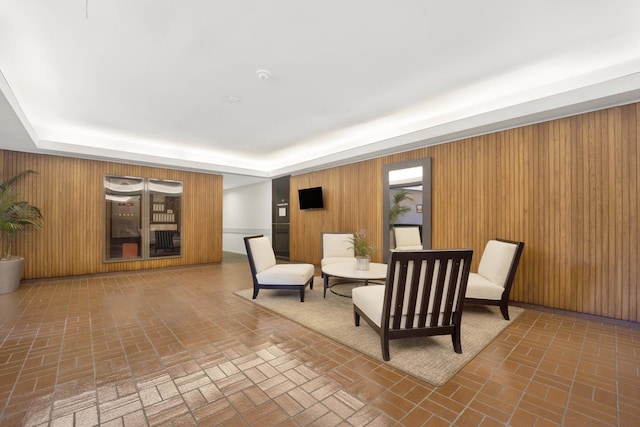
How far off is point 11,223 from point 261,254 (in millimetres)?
4320

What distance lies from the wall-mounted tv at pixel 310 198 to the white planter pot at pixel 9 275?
18.1ft

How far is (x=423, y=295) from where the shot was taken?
93.9 inches

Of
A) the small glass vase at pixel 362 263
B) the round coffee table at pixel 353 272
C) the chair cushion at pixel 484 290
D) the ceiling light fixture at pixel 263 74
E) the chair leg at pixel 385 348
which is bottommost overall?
the chair leg at pixel 385 348

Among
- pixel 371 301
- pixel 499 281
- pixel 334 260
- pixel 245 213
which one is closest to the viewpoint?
pixel 371 301

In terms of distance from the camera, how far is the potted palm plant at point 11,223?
451 centimetres

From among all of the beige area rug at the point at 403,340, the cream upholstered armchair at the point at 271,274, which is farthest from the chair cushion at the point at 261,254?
the beige area rug at the point at 403,340

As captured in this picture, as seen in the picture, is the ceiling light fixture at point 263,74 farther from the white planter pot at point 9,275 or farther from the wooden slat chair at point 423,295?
the white planter pot at point 9,275

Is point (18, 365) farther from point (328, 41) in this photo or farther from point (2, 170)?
point (2, 170)

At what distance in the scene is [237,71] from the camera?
323 centimetres

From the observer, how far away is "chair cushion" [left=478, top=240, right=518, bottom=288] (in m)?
3.39

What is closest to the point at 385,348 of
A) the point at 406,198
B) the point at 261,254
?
the point at 261,254

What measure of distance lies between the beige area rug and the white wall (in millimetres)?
4913

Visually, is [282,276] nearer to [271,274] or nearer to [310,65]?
[271,274]

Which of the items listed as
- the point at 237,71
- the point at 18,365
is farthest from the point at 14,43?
the point at 18,365
